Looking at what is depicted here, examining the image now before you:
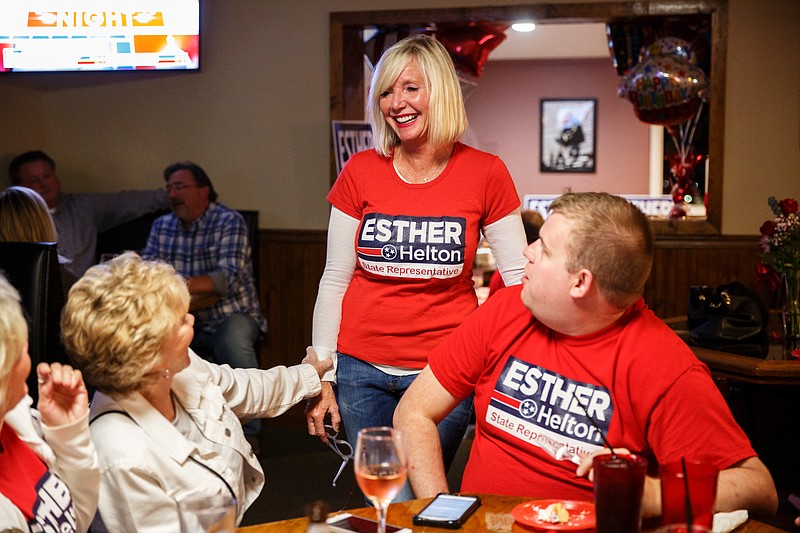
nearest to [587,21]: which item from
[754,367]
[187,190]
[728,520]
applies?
[187,190]

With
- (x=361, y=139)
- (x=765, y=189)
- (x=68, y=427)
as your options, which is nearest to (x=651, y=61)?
(x=765, y=189)

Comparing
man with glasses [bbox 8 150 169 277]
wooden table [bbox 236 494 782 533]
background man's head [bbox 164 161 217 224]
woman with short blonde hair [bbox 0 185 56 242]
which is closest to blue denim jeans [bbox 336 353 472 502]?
wooden table [bbox 236 494 782 533]

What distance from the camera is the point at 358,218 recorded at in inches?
96.0

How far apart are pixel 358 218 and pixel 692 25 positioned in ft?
10.2

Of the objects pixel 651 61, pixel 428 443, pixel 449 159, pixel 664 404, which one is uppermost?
pixel 651 61

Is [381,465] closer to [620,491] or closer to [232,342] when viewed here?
[620,491]

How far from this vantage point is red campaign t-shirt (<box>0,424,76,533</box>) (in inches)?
53.5

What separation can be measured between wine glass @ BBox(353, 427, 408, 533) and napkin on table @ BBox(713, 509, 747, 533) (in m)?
0.53

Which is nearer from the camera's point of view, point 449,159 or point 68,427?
point 68,427

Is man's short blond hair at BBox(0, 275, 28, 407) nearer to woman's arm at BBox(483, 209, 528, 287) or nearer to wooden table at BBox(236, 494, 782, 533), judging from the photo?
wooden table at BBox(236, 494, 782, 533)

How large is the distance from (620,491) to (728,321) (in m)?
2.06

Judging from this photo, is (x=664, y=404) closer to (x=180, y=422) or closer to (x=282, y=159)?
(x=180, y=422)

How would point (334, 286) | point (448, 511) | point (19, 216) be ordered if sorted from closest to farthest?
point (448, 511) → point (334, 286) → point (19, 216)

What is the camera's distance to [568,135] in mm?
10594
